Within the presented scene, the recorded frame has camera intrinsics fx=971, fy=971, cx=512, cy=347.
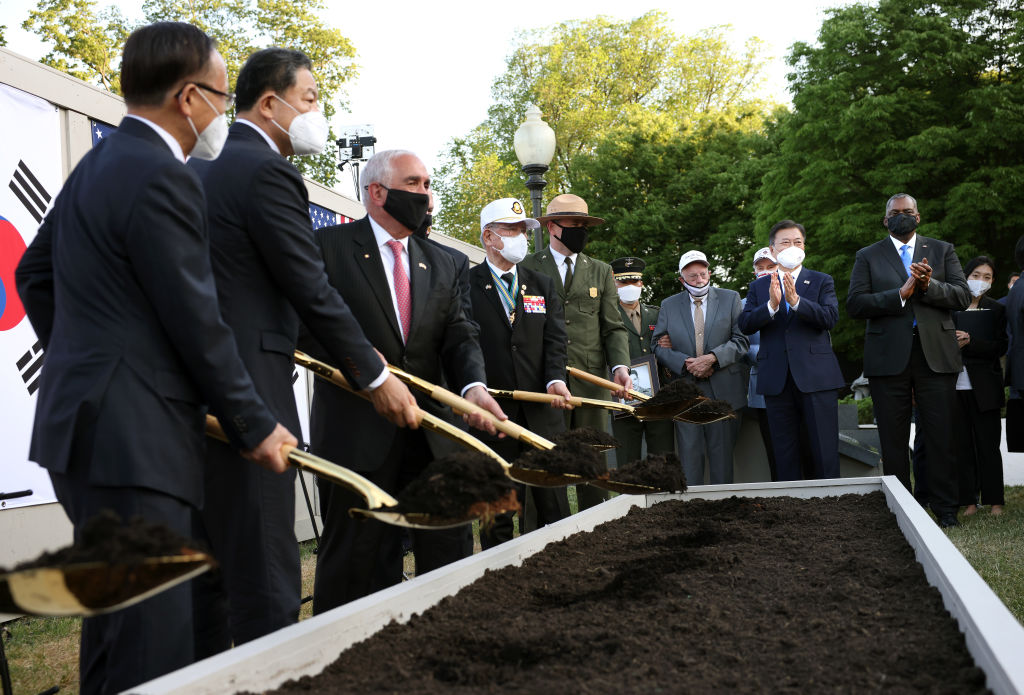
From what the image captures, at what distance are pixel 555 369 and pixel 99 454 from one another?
3.72 metres

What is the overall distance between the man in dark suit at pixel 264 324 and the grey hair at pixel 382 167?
817 mm

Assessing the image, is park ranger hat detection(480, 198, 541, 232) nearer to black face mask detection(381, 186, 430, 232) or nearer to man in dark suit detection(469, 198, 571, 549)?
man in dark suit detection(469, 198, 571, 549)

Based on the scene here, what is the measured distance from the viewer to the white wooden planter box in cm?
204

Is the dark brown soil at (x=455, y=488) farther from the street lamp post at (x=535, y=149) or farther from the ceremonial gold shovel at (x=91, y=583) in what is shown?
the street lamp post at (x=535, y=149)

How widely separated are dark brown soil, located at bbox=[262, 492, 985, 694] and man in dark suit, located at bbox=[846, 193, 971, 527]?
307 cm

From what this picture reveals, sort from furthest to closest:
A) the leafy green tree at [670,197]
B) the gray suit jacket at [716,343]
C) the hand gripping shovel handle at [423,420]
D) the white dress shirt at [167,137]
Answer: the leafy green tree at [670,197] < the gray suit jacket at [716,343] < the hand gripping shovel handle at [423,420] < the white dress shirt at [167,137]

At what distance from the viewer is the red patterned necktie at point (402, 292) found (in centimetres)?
408

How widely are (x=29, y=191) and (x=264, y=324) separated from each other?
2.99 metres

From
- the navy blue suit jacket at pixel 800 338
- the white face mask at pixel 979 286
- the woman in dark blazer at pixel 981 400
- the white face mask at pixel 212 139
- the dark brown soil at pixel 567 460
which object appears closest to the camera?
the white face mask at pixel 212 139

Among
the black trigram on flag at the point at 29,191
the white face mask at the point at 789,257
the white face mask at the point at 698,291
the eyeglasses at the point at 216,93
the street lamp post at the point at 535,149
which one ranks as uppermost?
the street lamp post at the point at 535,149

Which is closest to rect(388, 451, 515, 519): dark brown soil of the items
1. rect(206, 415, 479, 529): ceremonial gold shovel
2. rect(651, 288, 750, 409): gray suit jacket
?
rect(206, 415, 479, 529): ceremonial gold shovel

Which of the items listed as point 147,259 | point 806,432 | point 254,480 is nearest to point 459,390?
point 254,480

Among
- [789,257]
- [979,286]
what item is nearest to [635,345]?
[789,257]

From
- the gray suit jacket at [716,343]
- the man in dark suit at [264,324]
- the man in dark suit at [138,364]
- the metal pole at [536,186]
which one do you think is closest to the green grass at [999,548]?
the gray suit jacket at [716,343]
